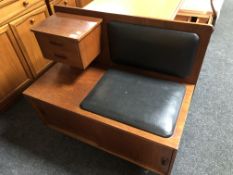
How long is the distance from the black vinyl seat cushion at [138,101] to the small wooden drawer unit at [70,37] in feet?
0.74

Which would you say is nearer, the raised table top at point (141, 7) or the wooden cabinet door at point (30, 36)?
the raised table top at point (141, 7)

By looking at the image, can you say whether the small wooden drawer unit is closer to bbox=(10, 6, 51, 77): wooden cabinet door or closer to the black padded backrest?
the black padded backrest

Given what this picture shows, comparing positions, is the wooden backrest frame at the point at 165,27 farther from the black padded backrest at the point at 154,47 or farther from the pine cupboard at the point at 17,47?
the pine cupboard at the point at 17,47

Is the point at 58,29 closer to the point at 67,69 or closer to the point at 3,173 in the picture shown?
the point at 67,69

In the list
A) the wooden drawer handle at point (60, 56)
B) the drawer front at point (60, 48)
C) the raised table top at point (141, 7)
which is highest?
the raised table top at point (141, 7)

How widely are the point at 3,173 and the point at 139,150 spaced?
3.14 feet

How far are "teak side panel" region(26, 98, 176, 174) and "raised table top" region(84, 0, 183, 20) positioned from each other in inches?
30.0

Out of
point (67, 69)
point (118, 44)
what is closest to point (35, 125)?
point (67, 69)

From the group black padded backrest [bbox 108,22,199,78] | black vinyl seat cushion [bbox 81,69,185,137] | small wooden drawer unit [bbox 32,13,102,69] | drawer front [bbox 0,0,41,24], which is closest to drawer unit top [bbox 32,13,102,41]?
small wooden drawer unit [bbox 32,13,102,69]

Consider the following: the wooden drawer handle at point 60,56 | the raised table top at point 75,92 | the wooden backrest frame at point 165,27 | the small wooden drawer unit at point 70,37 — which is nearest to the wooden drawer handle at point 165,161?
the raised table top at point 75,92

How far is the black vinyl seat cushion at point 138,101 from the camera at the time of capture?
1.01 metres

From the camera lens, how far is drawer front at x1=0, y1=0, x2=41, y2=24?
143 cm

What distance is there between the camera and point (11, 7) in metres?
1.48

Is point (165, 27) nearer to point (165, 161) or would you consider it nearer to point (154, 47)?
point (154, 47)
